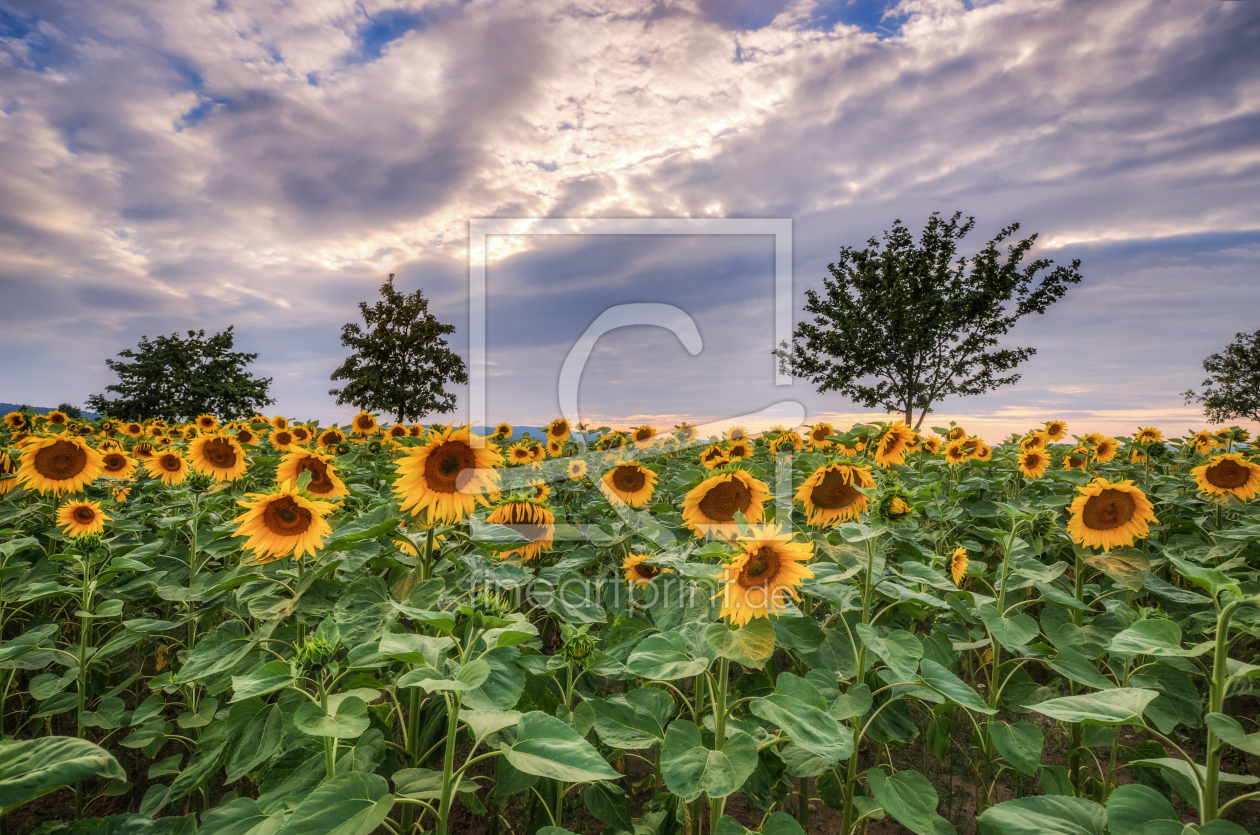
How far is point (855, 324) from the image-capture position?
120 feet

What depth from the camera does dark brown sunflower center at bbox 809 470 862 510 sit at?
10.9 ft

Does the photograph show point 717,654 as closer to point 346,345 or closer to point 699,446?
point 699,446

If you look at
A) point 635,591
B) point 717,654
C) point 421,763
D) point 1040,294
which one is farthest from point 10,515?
point 1040,294

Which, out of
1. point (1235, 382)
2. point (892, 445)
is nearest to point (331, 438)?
point (892, 445)

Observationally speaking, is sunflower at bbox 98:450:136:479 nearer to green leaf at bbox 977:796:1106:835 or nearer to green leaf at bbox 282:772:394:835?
green leaf at bbox 282:772:394:835

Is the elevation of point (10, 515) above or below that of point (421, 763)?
above

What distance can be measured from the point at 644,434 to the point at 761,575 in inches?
254

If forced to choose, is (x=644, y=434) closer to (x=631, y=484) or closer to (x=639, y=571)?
(x=631, y=484)

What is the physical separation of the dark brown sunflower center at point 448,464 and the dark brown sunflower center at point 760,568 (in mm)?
1333

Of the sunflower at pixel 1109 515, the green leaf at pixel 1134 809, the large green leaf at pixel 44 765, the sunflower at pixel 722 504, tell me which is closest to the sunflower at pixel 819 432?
the sunflower at pixel 1109 515

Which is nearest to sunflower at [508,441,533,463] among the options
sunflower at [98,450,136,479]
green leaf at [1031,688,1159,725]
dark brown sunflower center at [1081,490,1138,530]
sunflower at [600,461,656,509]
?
sunflower at [600,461,656,509]

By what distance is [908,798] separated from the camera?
76.0 inches

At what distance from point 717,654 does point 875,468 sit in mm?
2587

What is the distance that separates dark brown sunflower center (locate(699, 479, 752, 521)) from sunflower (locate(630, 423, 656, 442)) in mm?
5150
